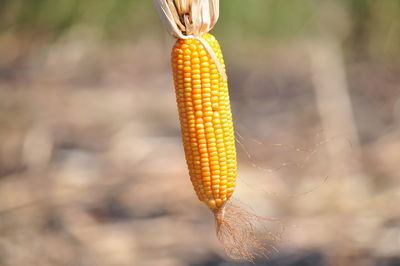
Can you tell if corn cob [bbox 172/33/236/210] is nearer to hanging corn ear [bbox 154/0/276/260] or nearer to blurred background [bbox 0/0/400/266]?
hanging corn ear [bbox 154/0/276/260]

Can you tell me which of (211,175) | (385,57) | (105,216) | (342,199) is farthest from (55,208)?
(385,57)

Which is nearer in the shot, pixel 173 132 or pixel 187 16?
pixel 187 16

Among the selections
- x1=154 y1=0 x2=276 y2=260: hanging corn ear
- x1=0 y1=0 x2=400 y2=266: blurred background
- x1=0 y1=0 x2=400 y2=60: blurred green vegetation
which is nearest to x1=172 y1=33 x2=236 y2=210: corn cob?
x1=154 y1=0 x2=276 y2=260: hanging corn ear

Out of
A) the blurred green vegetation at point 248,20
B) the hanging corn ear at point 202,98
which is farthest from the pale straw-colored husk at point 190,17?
the blurred green vegetation at point 248,20

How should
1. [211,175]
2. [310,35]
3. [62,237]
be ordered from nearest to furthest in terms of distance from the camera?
[211,175] < [62,237] < [310,35]

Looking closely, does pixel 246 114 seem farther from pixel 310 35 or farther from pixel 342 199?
pixel 342 199

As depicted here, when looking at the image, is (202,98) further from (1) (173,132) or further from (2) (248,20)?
(2) (248,20)

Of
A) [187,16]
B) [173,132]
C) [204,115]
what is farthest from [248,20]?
[204,115]
